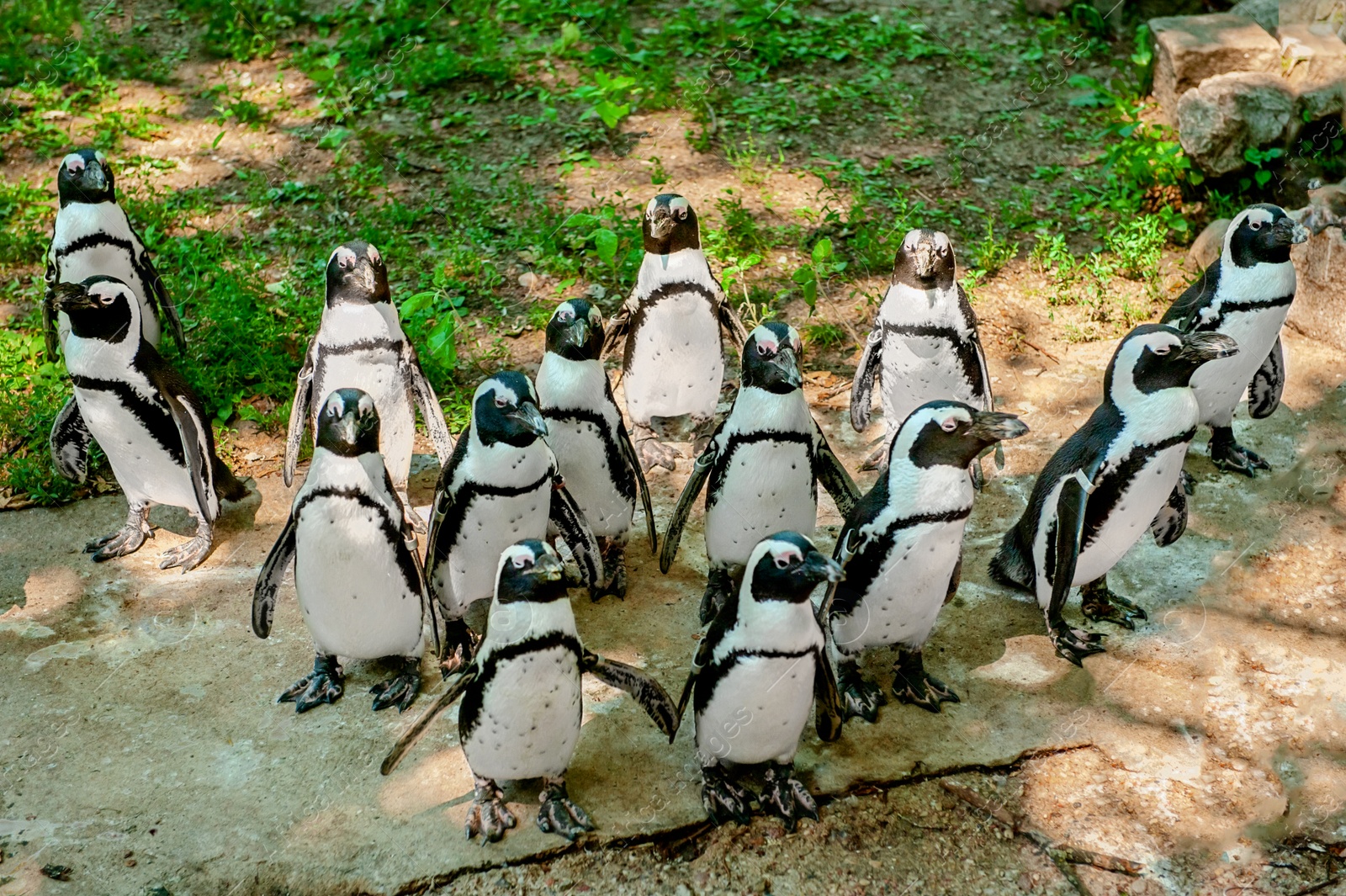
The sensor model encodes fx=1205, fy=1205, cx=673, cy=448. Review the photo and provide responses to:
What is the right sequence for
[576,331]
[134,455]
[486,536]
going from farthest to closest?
[134,455]
[576,331]
[486,536]

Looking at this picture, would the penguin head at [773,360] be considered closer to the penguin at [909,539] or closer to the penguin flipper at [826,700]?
the penguin at [909,539]

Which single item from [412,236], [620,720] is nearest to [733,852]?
[620,720]

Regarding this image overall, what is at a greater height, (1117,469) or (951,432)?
(951,432)

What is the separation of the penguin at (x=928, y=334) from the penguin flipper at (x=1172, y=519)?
83 centimetres

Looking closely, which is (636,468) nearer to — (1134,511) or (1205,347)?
(1134,511)

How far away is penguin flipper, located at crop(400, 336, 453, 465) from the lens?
16.2 feet

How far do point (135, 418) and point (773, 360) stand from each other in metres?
2.50

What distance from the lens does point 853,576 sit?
13.0ft

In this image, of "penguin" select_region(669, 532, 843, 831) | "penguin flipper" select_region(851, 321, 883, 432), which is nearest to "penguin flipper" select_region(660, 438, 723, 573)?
"penguin" select_region(669, 532, 843, 831)

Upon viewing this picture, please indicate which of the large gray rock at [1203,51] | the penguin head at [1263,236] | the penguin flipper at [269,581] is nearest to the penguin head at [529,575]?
the penguin flipper at [269,581]

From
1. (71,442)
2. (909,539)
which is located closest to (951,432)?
(909,539)

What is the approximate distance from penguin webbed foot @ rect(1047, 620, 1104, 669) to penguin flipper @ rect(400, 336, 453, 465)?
2452mm

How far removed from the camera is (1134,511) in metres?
4.20

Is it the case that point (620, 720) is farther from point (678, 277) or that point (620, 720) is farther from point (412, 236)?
point (412, 236)
